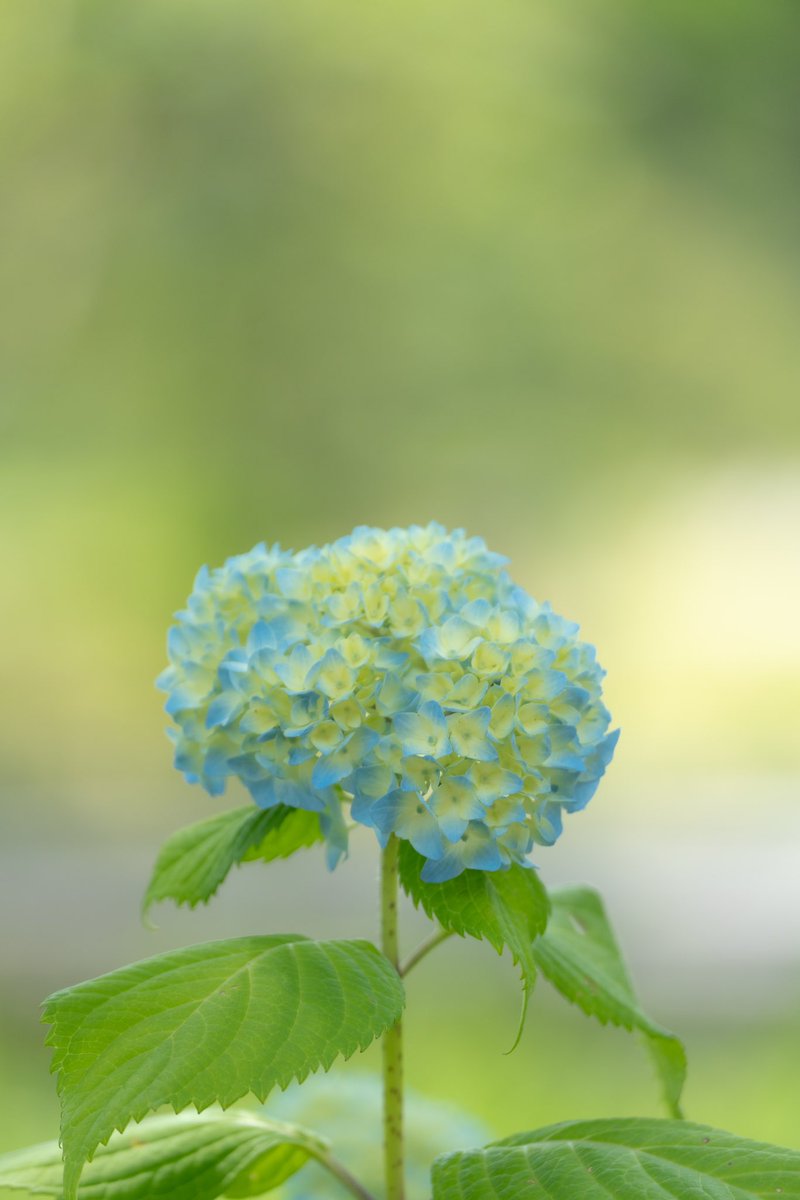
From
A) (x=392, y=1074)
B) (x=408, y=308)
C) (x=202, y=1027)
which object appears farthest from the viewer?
(x=408, y=308)

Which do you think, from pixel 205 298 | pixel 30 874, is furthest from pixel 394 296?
pixel 30 874

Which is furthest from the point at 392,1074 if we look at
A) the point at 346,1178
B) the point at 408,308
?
the point at 408,308

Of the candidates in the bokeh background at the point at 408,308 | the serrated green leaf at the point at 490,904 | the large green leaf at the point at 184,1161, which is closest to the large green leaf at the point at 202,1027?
the serrated green leaf at the point at 490,904

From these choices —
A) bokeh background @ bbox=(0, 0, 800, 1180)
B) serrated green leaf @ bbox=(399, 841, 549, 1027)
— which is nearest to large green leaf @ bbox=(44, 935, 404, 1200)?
serrated green leaf @ bbox=(399, 841, 549, 1027)

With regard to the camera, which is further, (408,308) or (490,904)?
(408,308)

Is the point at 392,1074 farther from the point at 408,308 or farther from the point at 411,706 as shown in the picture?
the point at 408,308

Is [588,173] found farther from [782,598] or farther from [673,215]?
[782,598]

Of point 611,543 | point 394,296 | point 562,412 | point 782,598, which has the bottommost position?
point 782,598
